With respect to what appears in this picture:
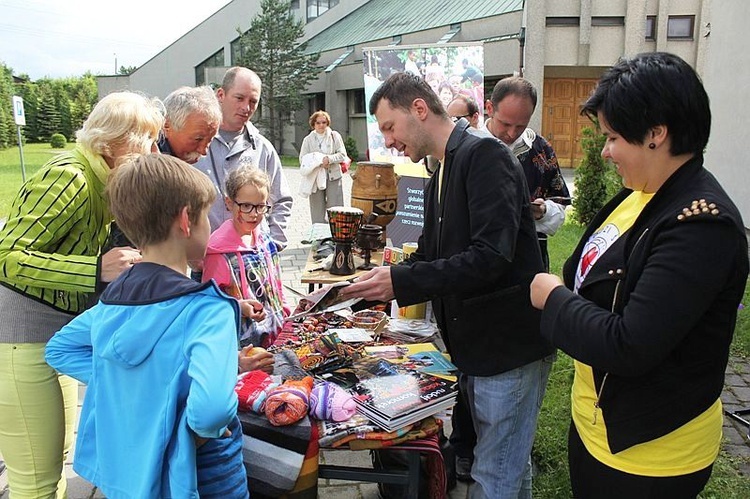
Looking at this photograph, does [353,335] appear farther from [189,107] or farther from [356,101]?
[356,101]

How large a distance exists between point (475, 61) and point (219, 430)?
5.40m

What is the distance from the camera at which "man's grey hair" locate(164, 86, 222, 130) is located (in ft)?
9.11

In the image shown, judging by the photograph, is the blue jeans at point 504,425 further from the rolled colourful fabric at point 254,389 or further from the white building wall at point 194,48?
the white building wall at point 194,48

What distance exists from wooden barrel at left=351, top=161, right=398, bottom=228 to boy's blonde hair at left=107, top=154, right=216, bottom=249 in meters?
2.89

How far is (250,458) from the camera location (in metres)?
2.04

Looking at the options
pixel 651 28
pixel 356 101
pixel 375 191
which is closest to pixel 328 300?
pixel 375 191

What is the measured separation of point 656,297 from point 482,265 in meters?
0.73

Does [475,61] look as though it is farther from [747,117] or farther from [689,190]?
[747,117]

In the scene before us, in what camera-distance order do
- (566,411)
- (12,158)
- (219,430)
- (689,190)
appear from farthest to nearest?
(12,158) → (566,411) → (219,430) → (689,190)

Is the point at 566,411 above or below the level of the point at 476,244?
below

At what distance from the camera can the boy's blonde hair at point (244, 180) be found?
281 cm

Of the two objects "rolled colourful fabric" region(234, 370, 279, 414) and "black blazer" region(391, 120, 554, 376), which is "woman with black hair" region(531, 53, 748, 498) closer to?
"black blazer" region(391, 120, 554, 376)

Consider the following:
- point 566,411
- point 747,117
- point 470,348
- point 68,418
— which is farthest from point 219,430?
point 747,117

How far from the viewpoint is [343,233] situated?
145 inches
